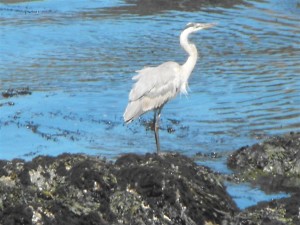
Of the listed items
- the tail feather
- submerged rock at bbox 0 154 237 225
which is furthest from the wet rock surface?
submerged rock at bbox 0 154 237 225

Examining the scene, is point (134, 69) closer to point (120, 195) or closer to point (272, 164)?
point (272, 164)

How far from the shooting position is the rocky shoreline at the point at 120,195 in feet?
25.5

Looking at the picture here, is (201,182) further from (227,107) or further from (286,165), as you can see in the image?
(227,107)

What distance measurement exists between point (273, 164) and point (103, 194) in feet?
12.1

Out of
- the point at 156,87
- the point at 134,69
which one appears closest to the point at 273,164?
the point at 156,87

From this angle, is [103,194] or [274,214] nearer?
[103,194]

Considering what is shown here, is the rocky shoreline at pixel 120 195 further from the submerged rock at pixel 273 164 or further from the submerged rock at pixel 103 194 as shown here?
the submerged rock at pixel 273 164

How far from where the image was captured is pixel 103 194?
813cm

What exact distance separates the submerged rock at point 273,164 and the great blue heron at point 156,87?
1.27 metres

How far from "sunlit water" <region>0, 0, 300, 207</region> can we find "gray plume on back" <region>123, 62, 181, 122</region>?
0.65 metres

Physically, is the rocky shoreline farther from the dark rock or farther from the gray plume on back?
the gray plume on back

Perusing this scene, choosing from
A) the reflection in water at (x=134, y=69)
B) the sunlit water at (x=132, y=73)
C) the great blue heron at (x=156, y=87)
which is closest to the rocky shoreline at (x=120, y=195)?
the sunlit water at (x=132, y=73)

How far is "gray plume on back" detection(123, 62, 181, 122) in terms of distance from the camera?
1245 centimetres

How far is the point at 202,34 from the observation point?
72.9 feet
